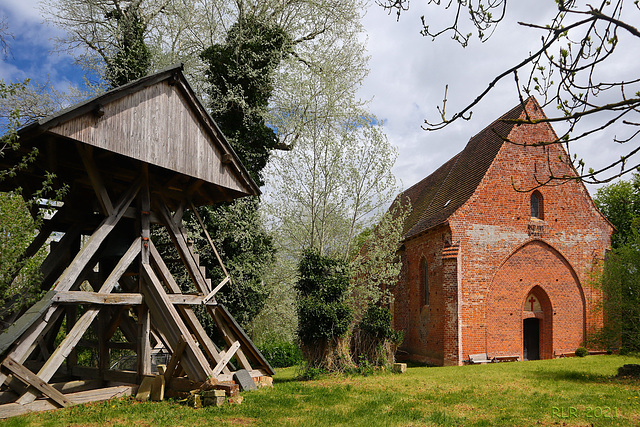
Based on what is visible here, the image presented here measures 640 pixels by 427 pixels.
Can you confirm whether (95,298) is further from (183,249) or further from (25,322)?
(183,249)

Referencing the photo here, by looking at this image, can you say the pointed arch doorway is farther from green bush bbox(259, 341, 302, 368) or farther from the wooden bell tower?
the wooden bell tower

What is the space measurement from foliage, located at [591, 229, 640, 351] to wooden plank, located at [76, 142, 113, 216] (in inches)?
586

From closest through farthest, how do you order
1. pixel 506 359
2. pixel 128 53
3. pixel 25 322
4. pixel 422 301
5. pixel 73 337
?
pixel 25 322 < pixel 73 337 < pixel 128 53 < pixel 506 359 < pixel 422 301

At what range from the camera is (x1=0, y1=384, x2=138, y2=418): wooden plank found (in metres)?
7.97

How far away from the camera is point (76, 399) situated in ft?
29.9

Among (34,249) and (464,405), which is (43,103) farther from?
(464,405)

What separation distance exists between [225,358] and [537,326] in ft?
52.7

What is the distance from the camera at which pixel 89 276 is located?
1155cm

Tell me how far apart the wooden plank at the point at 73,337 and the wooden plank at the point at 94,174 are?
1009mm

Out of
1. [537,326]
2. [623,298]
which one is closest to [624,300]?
[623,298]

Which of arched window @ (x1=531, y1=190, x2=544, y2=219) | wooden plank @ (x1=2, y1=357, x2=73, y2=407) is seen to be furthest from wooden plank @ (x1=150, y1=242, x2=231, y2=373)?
arched window @ (x1=531, y1=190, x2=544, y2=219)

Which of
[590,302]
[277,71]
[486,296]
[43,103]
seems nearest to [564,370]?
[486,296]

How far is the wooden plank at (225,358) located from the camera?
10.8 meters

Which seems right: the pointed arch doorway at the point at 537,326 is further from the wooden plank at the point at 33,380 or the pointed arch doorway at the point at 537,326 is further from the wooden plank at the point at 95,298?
the wooden plank at the point at 33,380
